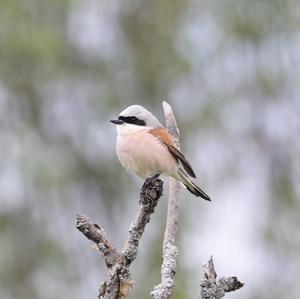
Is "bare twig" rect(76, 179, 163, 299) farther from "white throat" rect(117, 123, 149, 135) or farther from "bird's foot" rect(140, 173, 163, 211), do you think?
"white throat" rect(117, 123, 149, 135)

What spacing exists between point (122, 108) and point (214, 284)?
5915 millimetres

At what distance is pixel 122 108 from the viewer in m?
7.58

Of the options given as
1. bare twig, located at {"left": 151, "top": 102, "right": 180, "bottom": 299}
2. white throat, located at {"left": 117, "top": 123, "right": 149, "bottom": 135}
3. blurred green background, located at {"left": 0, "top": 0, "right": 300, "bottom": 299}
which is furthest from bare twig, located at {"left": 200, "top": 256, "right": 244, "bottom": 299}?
blurred green background, located at {"left": 0, "top": 0, "right": 300, "bottom": 299}

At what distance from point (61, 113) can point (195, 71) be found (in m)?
1.26

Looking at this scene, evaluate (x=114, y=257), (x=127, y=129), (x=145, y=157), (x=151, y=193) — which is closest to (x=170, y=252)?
(x=114, y=257)

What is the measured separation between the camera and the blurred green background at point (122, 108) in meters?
6.88

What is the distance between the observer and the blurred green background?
6.88 metres

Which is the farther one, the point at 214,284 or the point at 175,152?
the point at 175,152

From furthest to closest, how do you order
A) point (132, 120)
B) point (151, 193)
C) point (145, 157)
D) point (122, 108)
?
point (122, 108) → point (132, 120) → point (145, 157) → point (151, 193)

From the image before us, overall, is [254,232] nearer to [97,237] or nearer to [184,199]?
[184,199]

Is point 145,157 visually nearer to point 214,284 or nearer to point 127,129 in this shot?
point 127,129

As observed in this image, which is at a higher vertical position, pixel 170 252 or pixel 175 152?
pixel 175 152

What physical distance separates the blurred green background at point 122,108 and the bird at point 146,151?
345 centimetres

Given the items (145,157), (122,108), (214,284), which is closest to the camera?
(214,284)
